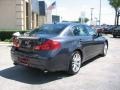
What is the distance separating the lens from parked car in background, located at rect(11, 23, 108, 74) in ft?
23.4

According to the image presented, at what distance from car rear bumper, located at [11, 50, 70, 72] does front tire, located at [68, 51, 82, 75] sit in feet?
0.74

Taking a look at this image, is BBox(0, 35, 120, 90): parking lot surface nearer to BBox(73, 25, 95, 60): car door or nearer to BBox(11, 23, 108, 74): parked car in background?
BBox(11, 23, 108, 74): parked car in background

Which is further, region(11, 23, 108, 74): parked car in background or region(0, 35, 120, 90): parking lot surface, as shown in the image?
region(11, 23, 108, 74): parked car in background

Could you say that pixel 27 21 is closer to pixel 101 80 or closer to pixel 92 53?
pixel 92 53

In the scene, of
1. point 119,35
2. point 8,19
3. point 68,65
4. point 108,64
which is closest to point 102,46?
point 108,64

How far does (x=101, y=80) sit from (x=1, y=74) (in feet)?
9.39

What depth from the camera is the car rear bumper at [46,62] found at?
7.05 meters

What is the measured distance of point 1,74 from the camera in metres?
7.96

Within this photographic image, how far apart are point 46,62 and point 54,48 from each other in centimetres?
43

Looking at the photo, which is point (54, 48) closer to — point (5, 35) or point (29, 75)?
point (29, 75)

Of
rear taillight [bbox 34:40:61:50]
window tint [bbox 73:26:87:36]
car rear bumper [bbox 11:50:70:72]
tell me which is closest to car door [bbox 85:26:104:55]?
window tint [bbox 73:26:87:36]

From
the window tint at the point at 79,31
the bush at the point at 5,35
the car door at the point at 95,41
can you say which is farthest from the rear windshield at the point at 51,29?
the bush at the point at 5,35

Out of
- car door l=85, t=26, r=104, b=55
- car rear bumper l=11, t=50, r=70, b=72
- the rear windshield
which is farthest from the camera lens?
car door l=85, t=26, r=104, b=55

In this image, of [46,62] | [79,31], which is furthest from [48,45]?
[79,31]
